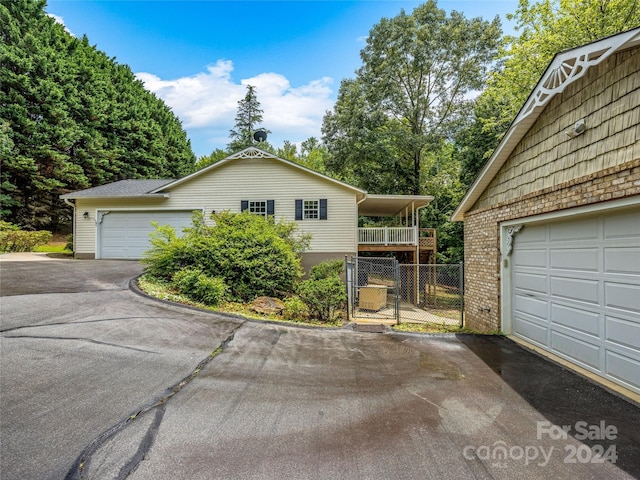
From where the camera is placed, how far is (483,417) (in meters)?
3.10

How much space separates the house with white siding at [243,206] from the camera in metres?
13.7

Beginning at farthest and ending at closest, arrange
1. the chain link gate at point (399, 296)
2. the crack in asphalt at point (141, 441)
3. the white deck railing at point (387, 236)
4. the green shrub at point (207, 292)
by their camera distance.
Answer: the white deck railing at point (387, 236)
the chain link gate at point (399, 296)
the green shrub at point (207, 292)
the crack in asphalt at point (141, 441)

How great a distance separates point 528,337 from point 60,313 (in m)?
8.49

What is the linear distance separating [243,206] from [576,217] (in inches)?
468

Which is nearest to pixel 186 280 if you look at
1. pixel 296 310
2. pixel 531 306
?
pixel 296 310

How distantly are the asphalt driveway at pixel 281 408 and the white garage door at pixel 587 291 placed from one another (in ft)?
1.49

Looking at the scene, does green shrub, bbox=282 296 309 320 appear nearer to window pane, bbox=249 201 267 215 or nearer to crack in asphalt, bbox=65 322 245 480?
crack in asphalt, bbox=65 322 245 480

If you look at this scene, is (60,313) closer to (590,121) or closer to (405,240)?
(590,121)

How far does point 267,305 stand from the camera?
26.1 ft

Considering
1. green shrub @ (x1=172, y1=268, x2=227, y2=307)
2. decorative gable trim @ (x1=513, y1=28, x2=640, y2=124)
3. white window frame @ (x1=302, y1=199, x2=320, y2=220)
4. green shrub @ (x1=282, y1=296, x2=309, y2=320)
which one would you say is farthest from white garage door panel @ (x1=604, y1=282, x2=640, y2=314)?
white window frame @ (x1=302, y1=199, x2=320, y2=220)

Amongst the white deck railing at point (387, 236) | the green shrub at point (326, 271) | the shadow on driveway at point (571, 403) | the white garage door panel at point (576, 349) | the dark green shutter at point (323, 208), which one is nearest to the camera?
the shadow on driveway at point (571, 403)

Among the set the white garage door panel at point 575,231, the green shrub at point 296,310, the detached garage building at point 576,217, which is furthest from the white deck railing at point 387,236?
the white garage door panel at point 575,231

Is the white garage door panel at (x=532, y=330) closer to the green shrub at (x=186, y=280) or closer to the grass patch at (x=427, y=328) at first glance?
the grass patch at (x=427, y=328)

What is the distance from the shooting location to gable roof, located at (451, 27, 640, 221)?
12.0 ft
